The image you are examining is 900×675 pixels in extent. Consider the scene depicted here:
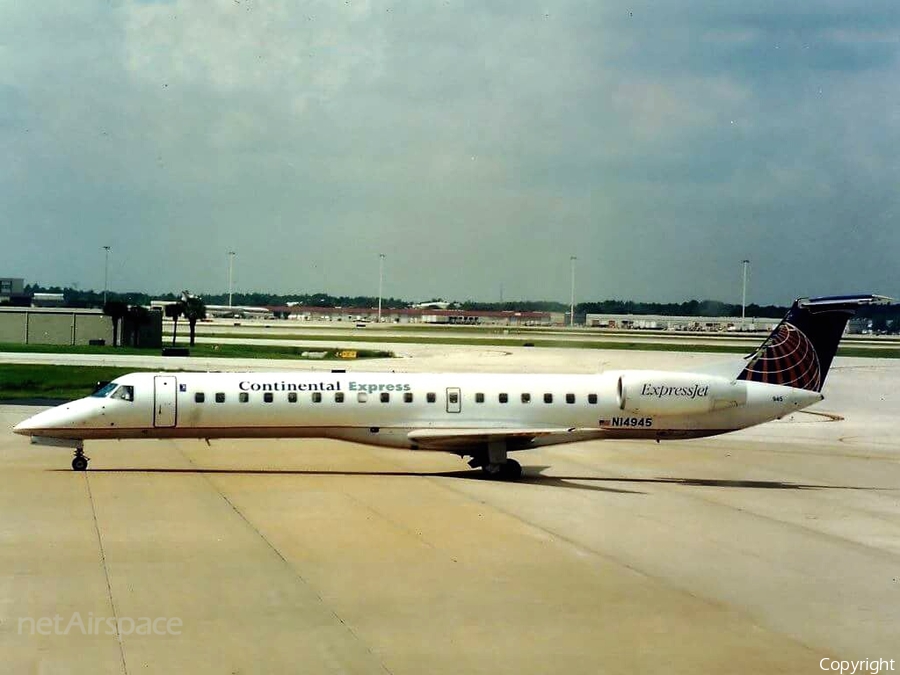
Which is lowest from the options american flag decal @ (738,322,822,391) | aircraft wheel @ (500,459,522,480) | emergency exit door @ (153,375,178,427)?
aircraft wheel @ (500,459,522,480)

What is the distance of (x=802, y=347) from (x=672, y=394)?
4110mm

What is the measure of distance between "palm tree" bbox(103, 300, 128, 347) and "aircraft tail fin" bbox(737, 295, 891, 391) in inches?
2240

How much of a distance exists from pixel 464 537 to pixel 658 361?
4572 cm

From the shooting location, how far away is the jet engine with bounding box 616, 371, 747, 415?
27469 mm

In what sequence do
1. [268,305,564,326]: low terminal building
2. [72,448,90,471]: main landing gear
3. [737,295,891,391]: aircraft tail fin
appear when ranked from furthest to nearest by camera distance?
[268,305,564,326]: low terminal building < [737,295,891,391]: aircraft tail fin < [72,448,90,471]: main landing gear

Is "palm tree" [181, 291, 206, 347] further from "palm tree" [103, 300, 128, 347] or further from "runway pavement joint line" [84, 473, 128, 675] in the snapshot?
"runway pavement joint line" [84, 473, 128, 675]

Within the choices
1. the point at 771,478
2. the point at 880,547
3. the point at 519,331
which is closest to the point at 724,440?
the point at 771,478

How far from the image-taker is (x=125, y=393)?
25.9 meters

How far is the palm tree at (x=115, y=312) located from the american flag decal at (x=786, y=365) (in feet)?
187

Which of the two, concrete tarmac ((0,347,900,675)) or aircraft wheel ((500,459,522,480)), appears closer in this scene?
concrete tarmac ((0,347,900,675))

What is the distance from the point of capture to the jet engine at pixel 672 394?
2747 centimetres

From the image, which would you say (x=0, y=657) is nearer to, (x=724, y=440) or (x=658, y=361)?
(x=724, y=440)

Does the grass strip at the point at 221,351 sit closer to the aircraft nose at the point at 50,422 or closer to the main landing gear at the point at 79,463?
the main landing gear at the point at 79,463

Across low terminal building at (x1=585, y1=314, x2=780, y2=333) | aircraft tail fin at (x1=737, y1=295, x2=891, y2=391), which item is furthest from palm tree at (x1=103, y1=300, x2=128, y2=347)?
aircraft tail fin at (x1=737, y1=295, x2=891, y2=391)
